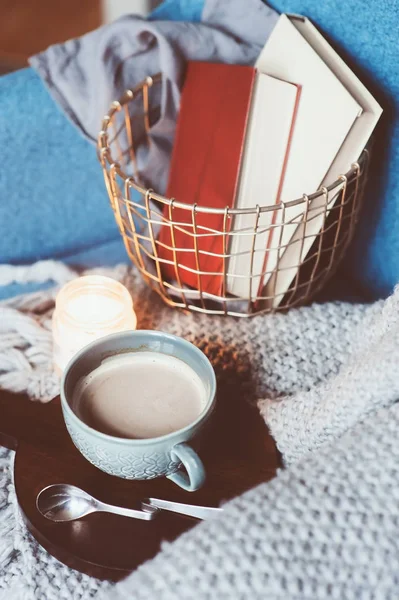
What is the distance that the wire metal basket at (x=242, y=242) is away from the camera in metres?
0.58

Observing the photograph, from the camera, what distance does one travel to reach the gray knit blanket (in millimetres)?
374

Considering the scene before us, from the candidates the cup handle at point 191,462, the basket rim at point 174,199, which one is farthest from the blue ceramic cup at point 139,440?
the basket rim at point 174,199

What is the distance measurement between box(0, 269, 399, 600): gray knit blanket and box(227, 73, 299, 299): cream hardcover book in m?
0.08

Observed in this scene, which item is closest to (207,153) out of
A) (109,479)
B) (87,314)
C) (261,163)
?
(261,163)

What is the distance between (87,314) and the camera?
0.63 m

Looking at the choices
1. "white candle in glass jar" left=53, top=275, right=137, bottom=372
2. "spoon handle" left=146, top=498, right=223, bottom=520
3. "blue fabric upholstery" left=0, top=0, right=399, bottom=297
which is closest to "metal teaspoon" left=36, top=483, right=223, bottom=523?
"spoon handle" left=146, top=498, right=223, bottom=520

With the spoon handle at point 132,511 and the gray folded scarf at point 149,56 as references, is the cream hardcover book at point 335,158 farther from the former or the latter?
the spoon handle at point 132,511

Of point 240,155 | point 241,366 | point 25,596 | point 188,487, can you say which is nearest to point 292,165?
point 240,155

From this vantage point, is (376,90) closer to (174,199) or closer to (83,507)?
(174,199)

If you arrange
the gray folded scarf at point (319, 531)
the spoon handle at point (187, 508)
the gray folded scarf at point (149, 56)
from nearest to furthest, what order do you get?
the gray folded scarf at point (319, 531), the spoon handle at point (187, 508), the gray folded scarf at point (149, 56)

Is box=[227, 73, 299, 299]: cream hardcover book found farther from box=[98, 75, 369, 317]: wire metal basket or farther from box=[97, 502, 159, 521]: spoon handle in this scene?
box=[97, 502, 159, 521]: spoon handle

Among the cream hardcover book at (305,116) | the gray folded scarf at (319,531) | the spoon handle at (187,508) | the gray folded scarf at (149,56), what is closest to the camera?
the gray folded scarf at (319,531)

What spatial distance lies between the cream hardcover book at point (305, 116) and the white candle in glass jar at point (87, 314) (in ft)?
0.42

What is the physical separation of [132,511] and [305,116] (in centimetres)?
35
